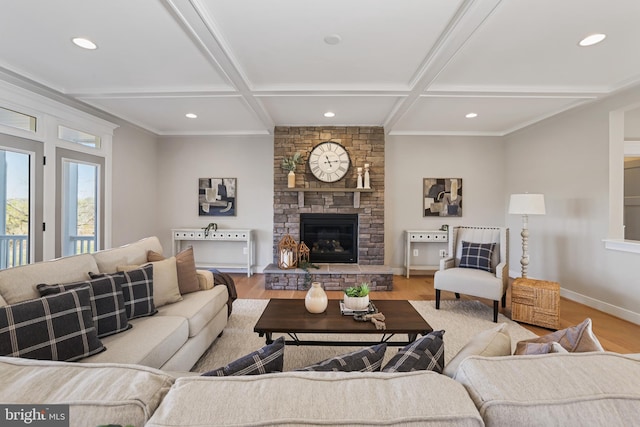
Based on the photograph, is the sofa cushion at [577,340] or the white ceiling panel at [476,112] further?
the white ceiling panel at [476,112]

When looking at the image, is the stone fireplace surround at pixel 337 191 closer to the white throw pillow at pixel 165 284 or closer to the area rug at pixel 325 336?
the area rug at pixel 325 336

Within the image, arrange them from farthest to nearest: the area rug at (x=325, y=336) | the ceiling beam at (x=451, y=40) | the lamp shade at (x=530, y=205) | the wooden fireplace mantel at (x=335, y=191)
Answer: the wooden fireplace mantel at (x=335, y=191), the lamp shade at (x=530, y=205), the area rug at (x=325, y=336), the ceiling beam at (x=451, y=40)

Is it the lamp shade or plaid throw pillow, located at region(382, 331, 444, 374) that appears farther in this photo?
the lamp shade

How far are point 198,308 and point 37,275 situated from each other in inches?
38.0

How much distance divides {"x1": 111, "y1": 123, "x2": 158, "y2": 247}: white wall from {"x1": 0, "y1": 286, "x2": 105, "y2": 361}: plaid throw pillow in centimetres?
328

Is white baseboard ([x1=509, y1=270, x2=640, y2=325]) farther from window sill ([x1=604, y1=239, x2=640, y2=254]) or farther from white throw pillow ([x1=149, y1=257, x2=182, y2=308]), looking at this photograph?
white throw pillow ([x1=149, y1=257, x2=182, y2=308])

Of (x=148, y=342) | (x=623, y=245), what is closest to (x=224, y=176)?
(x=148, y=342)

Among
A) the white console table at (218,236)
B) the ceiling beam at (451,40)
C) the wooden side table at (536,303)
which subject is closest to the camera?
the ceiling beam at (451,40)

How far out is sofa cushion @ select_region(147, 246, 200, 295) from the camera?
2.53 meters

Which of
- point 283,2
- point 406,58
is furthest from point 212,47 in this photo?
point 406,58

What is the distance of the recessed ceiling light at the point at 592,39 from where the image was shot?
226 cm

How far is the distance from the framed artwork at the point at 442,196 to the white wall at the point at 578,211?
3.26ft

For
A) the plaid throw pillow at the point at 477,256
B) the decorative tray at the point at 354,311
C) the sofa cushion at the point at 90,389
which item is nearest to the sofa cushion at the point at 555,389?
the sofa cushion at the point at 90,389

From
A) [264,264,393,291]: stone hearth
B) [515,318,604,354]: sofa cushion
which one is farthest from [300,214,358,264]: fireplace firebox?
[515,318,604,354]: sofa cushion
